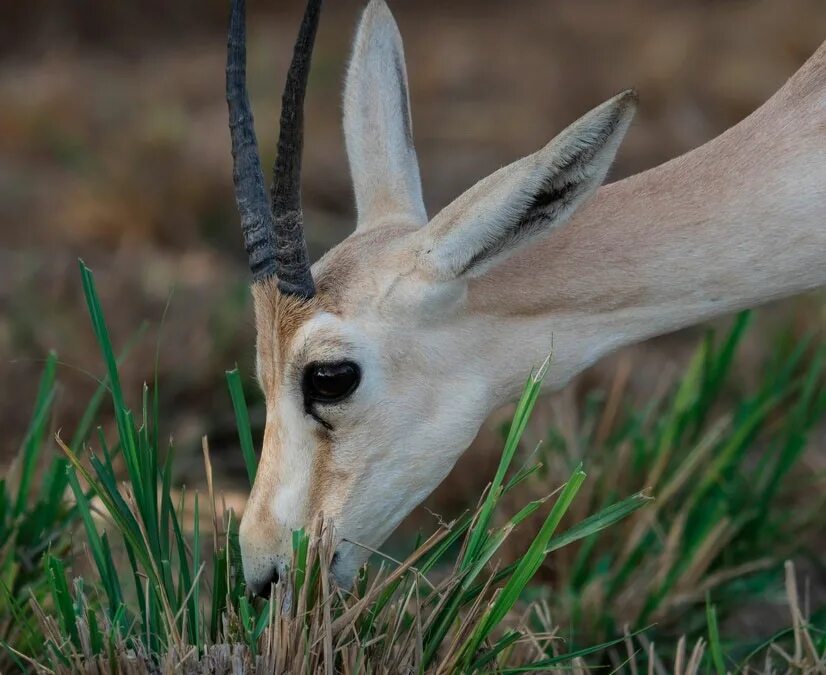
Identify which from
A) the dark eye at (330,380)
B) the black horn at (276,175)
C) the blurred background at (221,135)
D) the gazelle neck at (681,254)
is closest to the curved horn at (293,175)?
the black horn at (276,175)

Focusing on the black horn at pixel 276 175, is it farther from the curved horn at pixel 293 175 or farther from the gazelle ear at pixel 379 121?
the gazelle ear at pixel 379 121

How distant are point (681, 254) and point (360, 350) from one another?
770 millimetres

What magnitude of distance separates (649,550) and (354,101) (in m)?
1.58

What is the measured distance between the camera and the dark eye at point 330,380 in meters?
2.74

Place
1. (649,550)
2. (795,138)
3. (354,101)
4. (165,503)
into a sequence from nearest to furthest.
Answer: (165,503), (795,138), (354,101), (649,550)

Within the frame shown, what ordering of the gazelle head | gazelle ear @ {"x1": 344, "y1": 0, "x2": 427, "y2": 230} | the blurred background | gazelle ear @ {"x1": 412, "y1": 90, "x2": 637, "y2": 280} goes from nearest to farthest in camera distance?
gazelle ear @ {"x1": 412, "y1": 90, "x2": 637, "y2": 280} → the gazelle head → gazelle ear @ {"x1": 344, "y1": 0, "x2": 427, "y2": 230} → the blurred background

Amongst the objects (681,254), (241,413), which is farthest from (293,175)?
(681,254)

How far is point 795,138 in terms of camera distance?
2801 millimetres

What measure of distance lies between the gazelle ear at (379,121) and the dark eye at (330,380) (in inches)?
24.1

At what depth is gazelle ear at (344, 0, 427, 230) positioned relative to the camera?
10.6 ft

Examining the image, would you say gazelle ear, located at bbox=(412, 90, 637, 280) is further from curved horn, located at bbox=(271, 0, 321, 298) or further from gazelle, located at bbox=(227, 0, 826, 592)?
curved horn, located at bbox=(271, 0, 321, 298)

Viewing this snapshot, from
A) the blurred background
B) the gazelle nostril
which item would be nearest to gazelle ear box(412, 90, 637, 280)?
the gazelle nostril

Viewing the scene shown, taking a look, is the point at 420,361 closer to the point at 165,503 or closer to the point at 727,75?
the point at 165,503

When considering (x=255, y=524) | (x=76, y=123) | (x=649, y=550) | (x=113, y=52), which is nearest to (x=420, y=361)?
(x=255, y=524)
